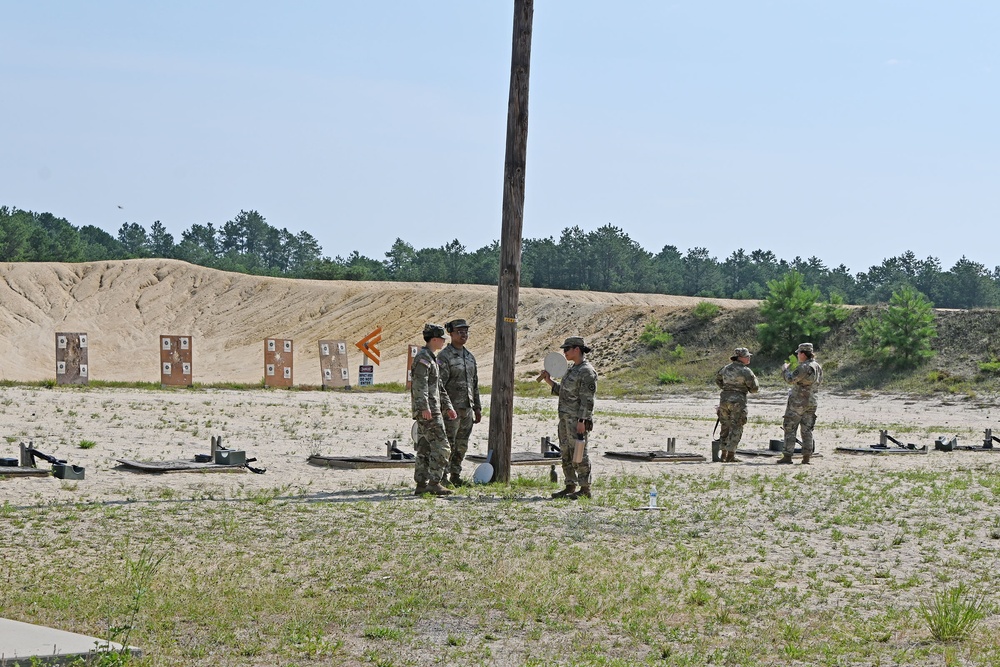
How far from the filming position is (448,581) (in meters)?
9.30

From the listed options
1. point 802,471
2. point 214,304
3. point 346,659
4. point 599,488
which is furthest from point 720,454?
point 214,304

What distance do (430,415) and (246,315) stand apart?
222ft

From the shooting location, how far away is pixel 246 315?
79812 millimetres

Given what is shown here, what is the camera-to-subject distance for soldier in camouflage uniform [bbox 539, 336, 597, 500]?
1391 centimetres

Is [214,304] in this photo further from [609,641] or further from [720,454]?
[609,641]

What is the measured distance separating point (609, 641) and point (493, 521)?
471cm

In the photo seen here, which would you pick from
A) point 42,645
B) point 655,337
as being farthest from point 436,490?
point 655,337

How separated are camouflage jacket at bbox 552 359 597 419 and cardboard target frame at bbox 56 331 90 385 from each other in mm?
27138

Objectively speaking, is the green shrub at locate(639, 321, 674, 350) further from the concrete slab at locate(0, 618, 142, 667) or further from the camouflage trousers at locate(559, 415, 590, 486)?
the concrete slab at locate(0, 618, 142, 667)

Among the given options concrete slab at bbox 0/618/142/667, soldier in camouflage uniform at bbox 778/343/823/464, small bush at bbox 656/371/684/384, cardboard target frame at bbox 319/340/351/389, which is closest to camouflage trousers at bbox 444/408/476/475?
soldier in camouflage uniform at bbox 778/343/823/464

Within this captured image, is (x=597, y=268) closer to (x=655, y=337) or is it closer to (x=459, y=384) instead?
(x=655, y=337)

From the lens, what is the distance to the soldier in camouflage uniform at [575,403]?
13.9 m

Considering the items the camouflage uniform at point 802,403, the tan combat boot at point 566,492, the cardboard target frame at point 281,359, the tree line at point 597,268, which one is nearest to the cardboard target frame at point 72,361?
the cardboard target frame at point 281,359

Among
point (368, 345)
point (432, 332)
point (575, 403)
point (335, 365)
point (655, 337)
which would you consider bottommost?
point (335, 365)
